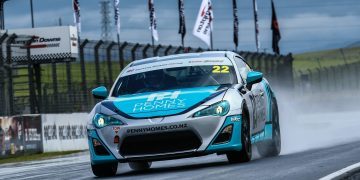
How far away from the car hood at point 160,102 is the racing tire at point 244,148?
48 centimetres

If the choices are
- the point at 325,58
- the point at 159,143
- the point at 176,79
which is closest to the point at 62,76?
the point at 176,79

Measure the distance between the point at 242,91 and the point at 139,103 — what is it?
4.56 feet

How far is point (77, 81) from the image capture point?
100ft

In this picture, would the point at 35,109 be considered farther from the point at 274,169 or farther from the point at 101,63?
the point at 274,169

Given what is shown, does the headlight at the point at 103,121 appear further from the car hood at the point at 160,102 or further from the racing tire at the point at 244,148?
the racing tire at the point at 244,148

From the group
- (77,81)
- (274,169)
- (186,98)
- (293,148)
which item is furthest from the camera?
(77,81)

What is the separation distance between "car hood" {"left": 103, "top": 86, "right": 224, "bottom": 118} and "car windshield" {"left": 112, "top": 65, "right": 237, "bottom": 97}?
0.45 metres

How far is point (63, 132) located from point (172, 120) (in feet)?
60.0

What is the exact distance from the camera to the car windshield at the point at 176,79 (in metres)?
12.8

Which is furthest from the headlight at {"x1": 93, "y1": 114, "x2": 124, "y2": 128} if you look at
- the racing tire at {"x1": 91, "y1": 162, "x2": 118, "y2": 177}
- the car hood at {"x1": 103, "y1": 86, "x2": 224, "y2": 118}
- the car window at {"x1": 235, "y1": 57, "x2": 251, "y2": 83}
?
the car window at {"x1": 235, "y1": 57, "x2": 251, "y2": 83}

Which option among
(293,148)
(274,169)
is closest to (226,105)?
(274,169)

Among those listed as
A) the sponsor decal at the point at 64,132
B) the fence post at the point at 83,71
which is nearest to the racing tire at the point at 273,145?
the sponsor decal at the point at 64,132

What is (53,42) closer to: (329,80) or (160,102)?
(160,102)

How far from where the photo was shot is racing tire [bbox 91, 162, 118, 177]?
12188mm
